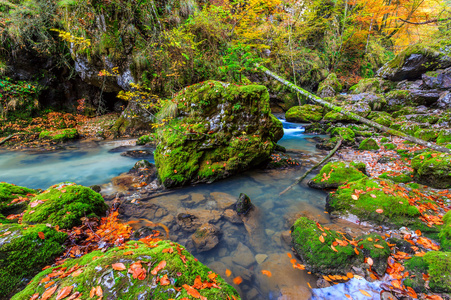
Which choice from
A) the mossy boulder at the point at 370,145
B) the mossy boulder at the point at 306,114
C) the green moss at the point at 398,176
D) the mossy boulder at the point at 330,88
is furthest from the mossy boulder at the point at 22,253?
the mossy boulder at the point at 330,88

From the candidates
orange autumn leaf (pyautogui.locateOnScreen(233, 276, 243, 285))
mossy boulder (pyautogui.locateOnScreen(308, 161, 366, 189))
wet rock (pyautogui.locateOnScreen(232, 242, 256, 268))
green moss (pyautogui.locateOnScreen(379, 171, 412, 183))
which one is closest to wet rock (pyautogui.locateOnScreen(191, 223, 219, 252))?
wet rock (pyautogui.locateOnScreen(232, 242, 256, 268))

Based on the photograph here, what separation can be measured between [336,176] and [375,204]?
1512 millimetres

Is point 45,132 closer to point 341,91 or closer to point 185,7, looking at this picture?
point 185,7

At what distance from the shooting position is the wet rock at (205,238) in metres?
3.42

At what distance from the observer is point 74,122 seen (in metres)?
13.6

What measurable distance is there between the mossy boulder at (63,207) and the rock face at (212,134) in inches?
84.4

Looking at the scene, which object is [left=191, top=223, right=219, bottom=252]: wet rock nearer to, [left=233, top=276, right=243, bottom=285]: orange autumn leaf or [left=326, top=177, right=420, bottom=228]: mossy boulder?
[left=233, top=276, right=243, bottom=285]: orange autumn leaf

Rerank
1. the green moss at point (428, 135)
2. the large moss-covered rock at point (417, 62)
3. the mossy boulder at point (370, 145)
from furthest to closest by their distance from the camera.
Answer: the large moss-covered rock at point (417, 62) < the mossy boulder at point (370, 145) < the green moss at point (428, 135)

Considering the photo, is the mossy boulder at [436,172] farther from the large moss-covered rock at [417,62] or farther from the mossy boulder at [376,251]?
the large moss-covered rock at [417,62]

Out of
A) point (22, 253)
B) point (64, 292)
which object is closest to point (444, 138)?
point (64, 292)

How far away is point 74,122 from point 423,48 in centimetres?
2727

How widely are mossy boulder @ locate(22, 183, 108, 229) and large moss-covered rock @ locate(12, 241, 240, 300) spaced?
5.04ft

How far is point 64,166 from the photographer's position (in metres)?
8.14

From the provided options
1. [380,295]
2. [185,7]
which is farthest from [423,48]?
[380,295]
